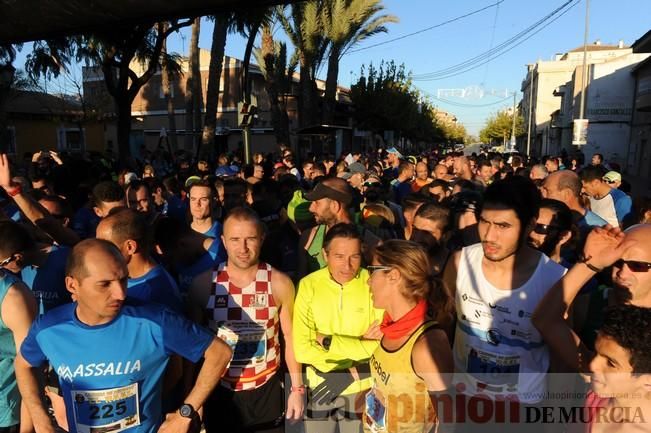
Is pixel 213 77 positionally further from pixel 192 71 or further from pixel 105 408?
pixel 105 408

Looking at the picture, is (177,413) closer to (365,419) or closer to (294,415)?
(294,415)

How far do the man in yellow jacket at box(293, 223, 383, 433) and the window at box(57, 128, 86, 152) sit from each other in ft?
86.7

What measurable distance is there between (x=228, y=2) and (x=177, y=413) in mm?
2357

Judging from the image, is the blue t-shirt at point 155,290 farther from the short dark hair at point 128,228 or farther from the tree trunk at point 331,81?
the tree trunk at point 331,81

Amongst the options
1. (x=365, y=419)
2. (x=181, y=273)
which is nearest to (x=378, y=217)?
(x=181, y=273)

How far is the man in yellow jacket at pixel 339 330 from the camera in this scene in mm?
2855

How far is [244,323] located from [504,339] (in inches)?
59.4

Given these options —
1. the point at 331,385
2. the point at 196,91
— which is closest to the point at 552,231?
the point at 331,385

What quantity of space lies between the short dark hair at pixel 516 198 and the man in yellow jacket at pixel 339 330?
874mm

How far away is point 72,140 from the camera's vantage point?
26.7 meters

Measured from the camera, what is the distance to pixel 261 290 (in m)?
2.90

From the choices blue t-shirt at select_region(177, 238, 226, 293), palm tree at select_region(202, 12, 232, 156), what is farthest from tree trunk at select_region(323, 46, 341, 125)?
blue t-shirt at select_region(177, 238, 226, 293)

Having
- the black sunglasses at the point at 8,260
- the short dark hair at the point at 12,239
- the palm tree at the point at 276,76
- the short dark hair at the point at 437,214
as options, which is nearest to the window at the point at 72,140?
the palm tree at the point at 276,76

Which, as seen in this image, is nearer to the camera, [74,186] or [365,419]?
[365,419]
